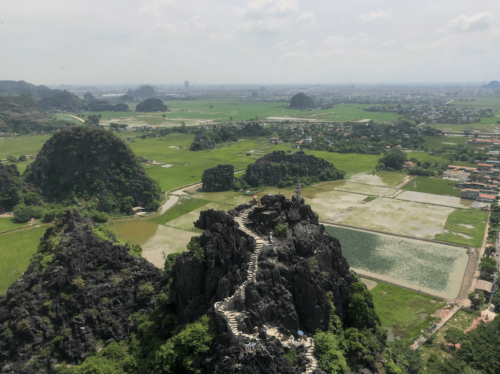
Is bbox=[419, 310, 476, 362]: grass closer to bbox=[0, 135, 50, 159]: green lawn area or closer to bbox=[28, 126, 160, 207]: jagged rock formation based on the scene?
bbox=[28, 126, 160, 207]: jagged rock formation

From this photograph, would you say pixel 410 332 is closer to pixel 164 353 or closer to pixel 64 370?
pixel 164 353

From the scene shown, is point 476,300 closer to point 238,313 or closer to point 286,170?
point 238,313

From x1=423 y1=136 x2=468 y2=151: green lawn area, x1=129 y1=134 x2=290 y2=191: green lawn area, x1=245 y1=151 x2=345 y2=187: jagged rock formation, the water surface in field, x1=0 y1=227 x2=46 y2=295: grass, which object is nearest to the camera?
x1=0 y1=227 x2=46 y2=295: grass

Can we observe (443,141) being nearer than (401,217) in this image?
No

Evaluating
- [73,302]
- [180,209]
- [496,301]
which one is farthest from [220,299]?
[180,209]

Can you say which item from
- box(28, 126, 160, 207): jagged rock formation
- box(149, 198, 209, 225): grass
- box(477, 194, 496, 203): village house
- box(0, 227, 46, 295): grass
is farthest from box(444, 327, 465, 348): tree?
box(28, 126, 160, 207): jagged rock formation

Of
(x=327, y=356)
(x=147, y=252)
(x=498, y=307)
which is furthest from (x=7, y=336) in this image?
(x=498, y=307)
